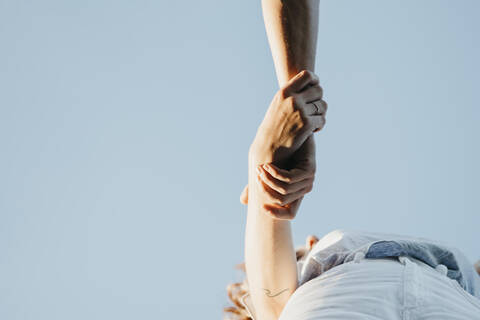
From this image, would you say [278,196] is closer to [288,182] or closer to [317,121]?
[288,182]

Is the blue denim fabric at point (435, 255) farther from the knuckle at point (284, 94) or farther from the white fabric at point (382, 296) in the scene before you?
the knuckle at point (284, 94)

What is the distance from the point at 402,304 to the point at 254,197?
0.98 feet

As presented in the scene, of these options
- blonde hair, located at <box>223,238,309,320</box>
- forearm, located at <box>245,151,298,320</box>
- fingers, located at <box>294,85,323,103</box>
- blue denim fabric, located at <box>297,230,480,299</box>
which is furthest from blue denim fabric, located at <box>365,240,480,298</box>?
blonde hair, located at <box>223,238,309,320</box>

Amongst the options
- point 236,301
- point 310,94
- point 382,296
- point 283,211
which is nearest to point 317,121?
point 310,94

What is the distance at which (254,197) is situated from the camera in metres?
0.77

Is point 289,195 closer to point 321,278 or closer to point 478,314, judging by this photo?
point 321,278

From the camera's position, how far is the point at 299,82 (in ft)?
2.27

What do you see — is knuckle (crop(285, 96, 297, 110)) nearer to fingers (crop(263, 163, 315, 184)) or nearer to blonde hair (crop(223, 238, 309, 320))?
fingers (crop(263, 163, 315, 184))

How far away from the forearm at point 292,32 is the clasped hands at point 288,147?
6cm

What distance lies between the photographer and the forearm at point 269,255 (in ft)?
2.51

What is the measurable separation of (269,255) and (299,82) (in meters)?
0.30

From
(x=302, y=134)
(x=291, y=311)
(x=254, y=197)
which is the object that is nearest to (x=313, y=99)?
(x=302, y=134)

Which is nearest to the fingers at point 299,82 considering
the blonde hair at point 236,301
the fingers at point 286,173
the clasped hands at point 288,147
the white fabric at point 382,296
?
the clasped hands at point 288,147

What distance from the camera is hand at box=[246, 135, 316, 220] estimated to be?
0.70 m
